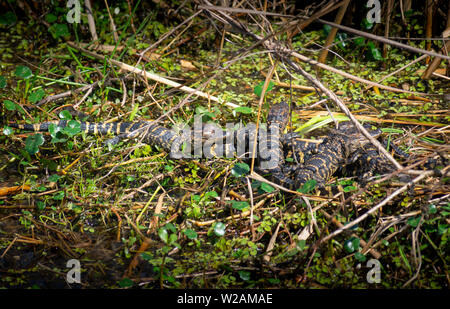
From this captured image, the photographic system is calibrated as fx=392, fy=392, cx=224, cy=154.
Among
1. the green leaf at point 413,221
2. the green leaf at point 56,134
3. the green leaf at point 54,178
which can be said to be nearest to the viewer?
the green leaf at point 413,221

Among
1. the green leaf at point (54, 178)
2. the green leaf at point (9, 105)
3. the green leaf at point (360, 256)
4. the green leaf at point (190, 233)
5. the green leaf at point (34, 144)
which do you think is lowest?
the green leaf at point (360, 256)

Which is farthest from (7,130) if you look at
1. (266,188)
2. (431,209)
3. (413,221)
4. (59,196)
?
(431,209)

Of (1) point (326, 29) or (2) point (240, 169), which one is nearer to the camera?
(2) point (240, 169)

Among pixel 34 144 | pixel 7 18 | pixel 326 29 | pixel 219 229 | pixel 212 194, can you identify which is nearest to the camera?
pixel 219 229

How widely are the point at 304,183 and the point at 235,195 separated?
626mm

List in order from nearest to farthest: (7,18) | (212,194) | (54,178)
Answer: (212,194), (54,178), (7,18)

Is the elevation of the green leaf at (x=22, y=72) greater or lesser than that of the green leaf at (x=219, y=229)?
greater

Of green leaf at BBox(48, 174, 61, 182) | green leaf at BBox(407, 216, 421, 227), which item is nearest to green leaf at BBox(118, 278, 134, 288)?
green leaf at BBox(48, 174, 61, 182)

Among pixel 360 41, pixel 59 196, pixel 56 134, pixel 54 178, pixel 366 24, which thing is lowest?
pixel 59 196

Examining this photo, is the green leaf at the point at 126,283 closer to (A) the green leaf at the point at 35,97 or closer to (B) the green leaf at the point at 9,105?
(B) the green leaf at the point at 9,105

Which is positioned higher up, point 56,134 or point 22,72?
point 22,72

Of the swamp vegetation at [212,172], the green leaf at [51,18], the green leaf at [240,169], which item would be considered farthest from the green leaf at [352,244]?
the green leaf at [51,18]

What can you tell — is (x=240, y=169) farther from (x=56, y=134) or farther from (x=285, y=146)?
(x=56, y=134)

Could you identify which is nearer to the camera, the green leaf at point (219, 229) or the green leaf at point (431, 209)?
the green leaf at point (431, 209)
